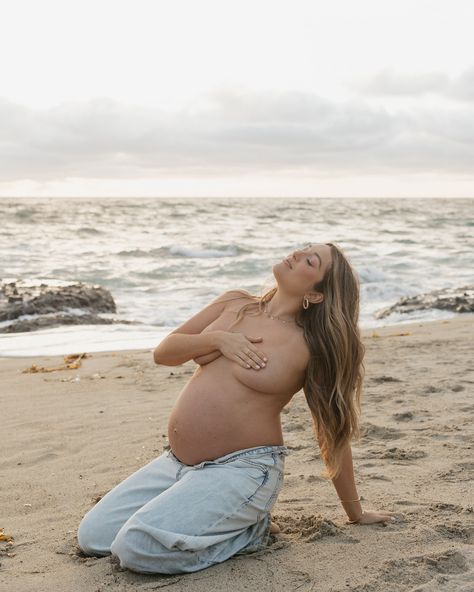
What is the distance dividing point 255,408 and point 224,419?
15 cm

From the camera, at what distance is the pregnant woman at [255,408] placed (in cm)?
320

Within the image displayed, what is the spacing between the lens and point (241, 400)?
10.8 ft

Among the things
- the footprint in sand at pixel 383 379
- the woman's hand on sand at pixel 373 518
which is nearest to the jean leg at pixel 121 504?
the woman's hand on sand at pixel 373 518

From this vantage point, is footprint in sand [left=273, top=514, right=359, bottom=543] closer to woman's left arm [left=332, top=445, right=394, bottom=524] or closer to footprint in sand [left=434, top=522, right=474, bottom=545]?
woman's left arm [left=332, top=445, right=394, bottom=524]

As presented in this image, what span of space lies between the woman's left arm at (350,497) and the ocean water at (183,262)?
0.97 m

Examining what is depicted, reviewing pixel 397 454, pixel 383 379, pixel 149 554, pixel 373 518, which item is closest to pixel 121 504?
pixel 149 554

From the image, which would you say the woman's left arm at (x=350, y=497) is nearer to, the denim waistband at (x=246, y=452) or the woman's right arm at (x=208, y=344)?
the denim waistband at (x=246, y=452)

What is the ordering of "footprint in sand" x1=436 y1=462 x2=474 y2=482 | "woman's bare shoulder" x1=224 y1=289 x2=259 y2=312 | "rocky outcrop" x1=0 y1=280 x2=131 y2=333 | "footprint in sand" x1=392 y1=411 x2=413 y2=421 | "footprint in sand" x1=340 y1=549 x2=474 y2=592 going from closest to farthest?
"footprint in sand" x1=340 y1=549 x2=474 y2=592 → "woman's bare shoulder" x1=224 y1=289 x2=259 y2=312 → "footprint in sand" x1=436 y1=462 x2=474 y2=482 → "footprint in sand" x1=392 y1=411 x2=413 y2=421 → "rocky outcrop" x1=0 y1=280 x2=131 y2=333

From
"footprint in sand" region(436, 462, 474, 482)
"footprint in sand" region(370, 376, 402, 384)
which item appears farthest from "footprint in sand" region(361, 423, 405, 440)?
"footprint in sand" region(370, 376, 402, 384)

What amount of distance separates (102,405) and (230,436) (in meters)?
2.98

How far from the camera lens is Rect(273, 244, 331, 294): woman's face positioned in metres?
3.37

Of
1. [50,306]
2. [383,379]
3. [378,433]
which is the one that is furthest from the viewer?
[50,306]

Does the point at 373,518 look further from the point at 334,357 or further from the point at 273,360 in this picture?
the point at 273,360

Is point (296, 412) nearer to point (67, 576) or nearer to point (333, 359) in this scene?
point (333, 359)
